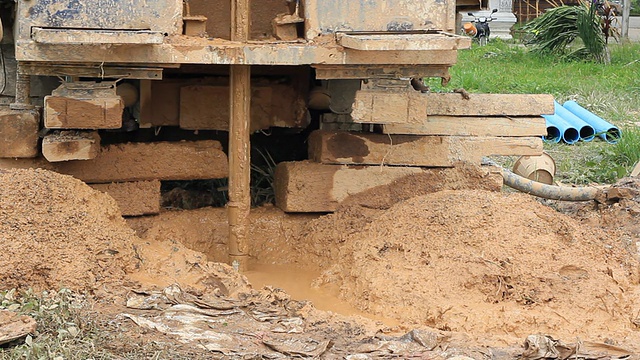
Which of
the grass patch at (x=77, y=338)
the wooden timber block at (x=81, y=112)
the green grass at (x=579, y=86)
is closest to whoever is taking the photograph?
the grass patch at (x=77, y=338)

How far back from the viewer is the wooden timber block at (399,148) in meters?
6.28

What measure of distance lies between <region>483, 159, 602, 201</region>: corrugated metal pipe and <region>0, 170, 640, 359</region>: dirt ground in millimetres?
707

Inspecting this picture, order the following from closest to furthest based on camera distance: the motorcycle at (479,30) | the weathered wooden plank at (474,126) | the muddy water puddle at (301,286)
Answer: the muddy water puddle at (301,286)
the weathered wooden plank at (474,126)
the motorcycle at (479,30)

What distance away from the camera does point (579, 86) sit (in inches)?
474

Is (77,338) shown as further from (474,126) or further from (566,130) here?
(566,130)

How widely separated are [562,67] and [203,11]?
28.5ft

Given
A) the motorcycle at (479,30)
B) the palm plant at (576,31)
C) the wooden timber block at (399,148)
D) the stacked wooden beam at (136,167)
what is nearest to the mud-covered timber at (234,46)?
the stacked wooden beam at (136,167)

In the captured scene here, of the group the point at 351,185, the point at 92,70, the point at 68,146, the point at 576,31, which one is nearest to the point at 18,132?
the point at 68,146

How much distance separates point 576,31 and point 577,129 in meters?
6.12

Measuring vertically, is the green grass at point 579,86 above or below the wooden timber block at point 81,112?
below

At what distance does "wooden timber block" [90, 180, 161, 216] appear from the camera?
20.0 feet

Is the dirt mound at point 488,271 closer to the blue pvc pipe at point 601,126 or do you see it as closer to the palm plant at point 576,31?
the blue pvc pipe at point 601,126

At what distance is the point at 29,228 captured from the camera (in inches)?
193

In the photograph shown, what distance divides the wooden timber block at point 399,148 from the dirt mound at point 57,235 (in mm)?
1494
